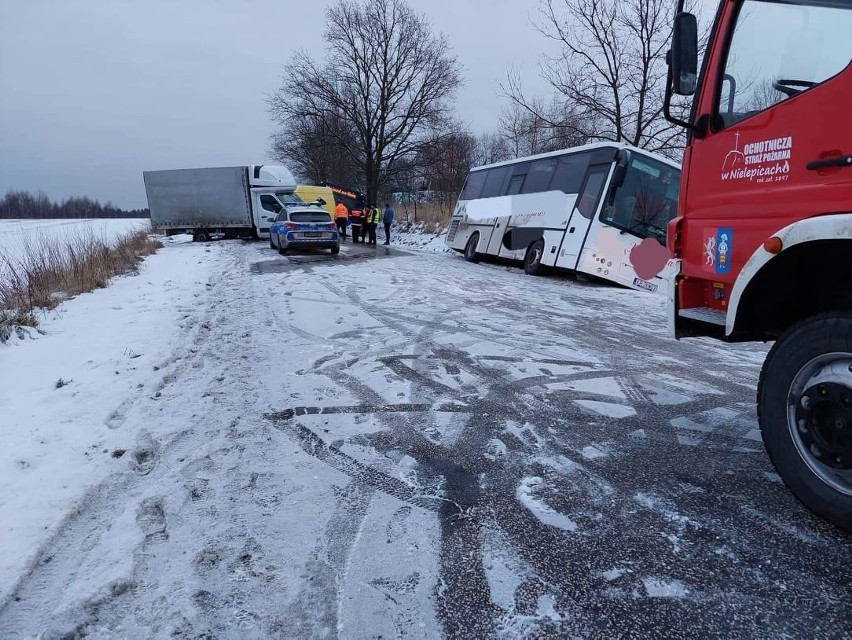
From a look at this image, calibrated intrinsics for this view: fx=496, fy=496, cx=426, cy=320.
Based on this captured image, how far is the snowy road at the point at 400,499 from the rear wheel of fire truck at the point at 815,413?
0.75 ft

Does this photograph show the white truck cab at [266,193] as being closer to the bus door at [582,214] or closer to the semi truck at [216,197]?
the semi truck at [216,197]

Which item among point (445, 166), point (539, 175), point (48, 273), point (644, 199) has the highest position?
point (445, 166)

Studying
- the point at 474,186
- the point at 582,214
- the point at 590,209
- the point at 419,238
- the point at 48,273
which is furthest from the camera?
the point at 419,238

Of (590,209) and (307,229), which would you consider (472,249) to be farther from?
(590,209)

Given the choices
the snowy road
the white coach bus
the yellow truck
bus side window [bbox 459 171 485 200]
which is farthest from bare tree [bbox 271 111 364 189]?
the snowy road

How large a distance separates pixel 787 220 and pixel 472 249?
1456cm

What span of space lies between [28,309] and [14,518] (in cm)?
561

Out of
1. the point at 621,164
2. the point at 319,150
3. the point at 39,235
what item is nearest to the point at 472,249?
the point at 621,164

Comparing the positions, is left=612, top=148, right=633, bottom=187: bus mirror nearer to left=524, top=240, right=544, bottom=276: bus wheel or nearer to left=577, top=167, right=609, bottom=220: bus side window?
left=577, top=167, right=609, bottom=220: bus side window

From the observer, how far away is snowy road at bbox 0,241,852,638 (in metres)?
1.85

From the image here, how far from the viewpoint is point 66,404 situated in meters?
3.82

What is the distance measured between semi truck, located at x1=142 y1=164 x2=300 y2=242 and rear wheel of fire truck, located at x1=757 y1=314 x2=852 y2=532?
23.4m

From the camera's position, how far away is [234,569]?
2.07m

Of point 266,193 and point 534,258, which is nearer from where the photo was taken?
point 534,258
